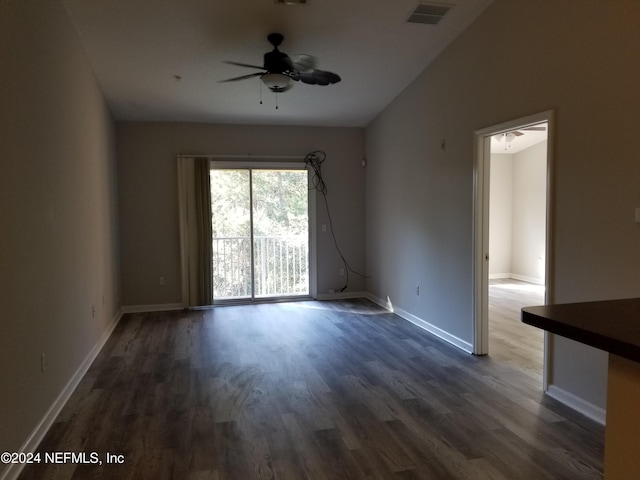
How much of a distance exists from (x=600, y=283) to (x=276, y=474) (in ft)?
7.51

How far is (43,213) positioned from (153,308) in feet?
11.7

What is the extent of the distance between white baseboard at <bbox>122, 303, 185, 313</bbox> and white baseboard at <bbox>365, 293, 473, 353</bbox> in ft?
9.46

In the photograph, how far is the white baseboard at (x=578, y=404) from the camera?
269cm

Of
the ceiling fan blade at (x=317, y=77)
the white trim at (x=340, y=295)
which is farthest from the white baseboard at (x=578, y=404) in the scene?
the white trim at (x=340, y=295)

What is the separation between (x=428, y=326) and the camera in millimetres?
4793

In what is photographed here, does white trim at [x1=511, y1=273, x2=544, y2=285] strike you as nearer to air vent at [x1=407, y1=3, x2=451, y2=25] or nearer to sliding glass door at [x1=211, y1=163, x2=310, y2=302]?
sliding glass door at [x1=211, y1=163, x2=310, y2=302]

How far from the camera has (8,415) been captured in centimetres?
209

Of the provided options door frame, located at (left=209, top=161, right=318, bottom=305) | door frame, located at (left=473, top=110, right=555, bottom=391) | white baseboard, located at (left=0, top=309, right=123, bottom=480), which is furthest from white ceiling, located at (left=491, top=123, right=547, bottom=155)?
white baseboard, located at (left=0, top=309, right=123, bottom=480)

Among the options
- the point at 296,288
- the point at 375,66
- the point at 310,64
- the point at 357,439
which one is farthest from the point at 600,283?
the point at 296,288

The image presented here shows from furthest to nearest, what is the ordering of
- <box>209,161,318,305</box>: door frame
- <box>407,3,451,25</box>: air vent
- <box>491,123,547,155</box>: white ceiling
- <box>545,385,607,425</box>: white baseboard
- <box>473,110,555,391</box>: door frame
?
1. <box>491,123,547,155</box>: white ceiling
2. <box>209,161,318,305</box>: door frame
3. <box>473,110,555,391</box>: door frame
4. <box>407,3,451,25</box>: air vent
5. <box>545,385,607,425</box>: white baseboard

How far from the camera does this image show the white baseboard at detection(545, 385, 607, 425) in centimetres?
269

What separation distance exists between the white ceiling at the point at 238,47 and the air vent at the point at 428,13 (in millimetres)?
58

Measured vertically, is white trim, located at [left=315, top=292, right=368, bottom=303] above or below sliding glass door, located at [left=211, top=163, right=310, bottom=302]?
below

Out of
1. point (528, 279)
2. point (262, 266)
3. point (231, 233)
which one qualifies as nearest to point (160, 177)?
point (231, 233)
